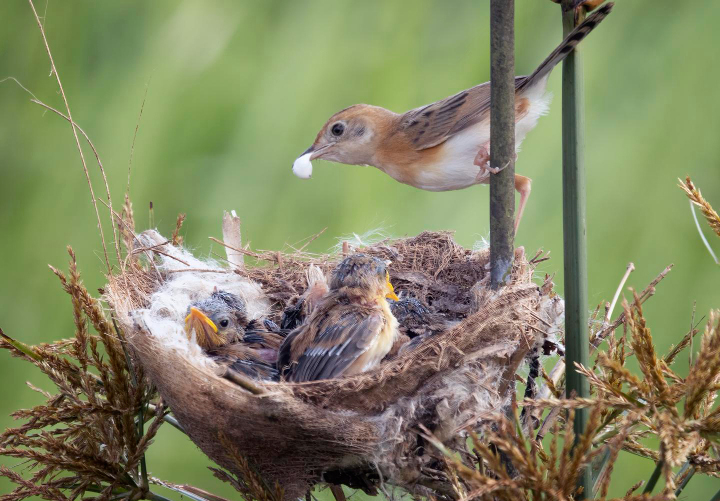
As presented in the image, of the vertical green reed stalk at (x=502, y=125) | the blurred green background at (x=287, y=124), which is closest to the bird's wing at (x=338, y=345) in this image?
the vertical green reed stalk at (x=502, y=125)

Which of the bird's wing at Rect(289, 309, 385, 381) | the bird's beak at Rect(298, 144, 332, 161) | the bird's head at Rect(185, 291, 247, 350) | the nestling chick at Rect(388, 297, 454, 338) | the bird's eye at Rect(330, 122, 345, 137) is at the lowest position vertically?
the bird's wing at Rect(289, 309, 385, 381)

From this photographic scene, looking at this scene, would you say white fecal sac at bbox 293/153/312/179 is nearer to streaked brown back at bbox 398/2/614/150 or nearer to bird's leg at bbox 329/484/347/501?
streaked brown back at bbox 398/2/614/150

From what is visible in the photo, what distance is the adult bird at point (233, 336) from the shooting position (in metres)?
1.57

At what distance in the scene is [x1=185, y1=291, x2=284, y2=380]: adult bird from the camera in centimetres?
157

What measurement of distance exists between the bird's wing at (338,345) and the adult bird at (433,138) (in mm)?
404

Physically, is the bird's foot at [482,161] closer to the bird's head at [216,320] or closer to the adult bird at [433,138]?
the adult bird at [433,138]

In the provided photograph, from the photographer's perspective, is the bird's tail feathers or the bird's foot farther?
the bird's foot

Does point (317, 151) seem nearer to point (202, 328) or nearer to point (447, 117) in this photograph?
point (447, 117)

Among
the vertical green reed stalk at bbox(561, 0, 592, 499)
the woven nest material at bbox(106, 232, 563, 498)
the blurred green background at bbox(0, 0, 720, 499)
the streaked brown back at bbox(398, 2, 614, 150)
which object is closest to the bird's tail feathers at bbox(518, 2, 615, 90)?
the vertical green reed stalk at bbox(561, 0, 592, 499)

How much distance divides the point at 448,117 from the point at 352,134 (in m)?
0.28

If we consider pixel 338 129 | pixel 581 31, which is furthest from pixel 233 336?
pixel 581 31

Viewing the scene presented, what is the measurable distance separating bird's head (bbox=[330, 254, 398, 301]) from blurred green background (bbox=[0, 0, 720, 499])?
798mm

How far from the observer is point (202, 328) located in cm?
166

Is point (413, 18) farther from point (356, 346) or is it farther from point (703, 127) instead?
point (356, 346)
